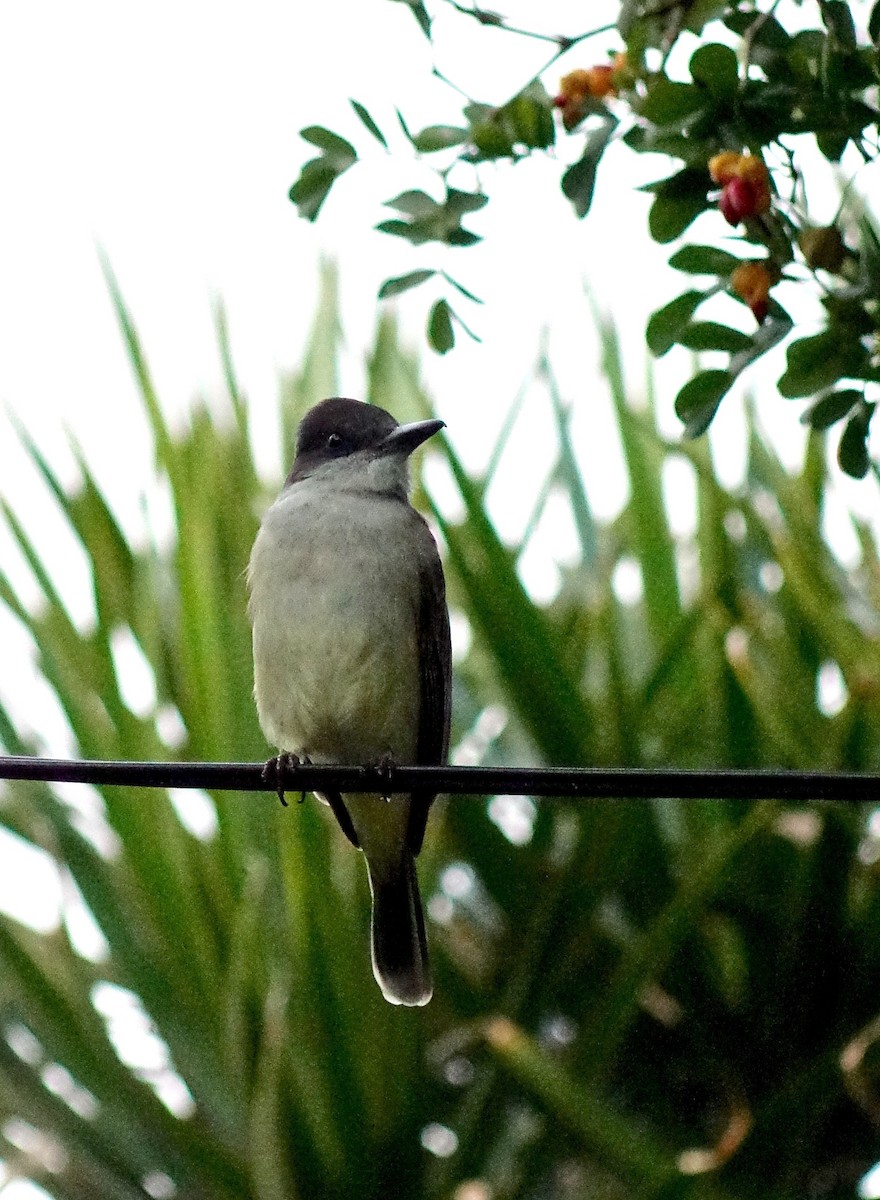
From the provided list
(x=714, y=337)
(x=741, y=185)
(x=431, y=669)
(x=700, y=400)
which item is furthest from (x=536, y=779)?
(x=431, y=669)

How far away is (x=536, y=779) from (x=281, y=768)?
3.73 ft

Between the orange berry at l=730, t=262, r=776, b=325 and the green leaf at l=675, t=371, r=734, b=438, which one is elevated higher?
the orange berry at l=730, t=262, r=776, b=325

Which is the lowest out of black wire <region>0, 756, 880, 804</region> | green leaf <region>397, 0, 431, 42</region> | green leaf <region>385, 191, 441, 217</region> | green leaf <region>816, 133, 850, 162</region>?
black wire <region>0, 756, 880, 804</region>

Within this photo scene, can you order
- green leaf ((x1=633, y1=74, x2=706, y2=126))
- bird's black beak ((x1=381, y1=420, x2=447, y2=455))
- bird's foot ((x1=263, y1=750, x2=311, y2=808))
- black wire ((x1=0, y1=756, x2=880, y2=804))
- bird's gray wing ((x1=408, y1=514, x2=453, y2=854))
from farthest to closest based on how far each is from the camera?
bird's black beak ((x1=381, y1=420, x2=447, y2=455))
bird's gray wing ((x1=408, y1=514, x2=453, y2=854))
bird's foot ((x1=263, y1=750, x2=311, y2=808))
green leaf ((x1=633, y1=74, x2=706, y2=126))
black wire ((x1=0, y1=756, x2=880, y2=804))

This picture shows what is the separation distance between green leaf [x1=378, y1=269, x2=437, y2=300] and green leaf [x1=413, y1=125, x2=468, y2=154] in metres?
0.22

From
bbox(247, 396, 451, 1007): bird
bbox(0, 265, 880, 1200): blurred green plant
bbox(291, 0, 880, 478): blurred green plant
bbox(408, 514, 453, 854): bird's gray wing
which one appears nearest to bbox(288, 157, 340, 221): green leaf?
bbox(291, 0, 880, 478): blurred green plant

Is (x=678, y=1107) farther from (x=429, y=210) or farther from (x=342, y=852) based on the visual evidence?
(x=429, y=210)

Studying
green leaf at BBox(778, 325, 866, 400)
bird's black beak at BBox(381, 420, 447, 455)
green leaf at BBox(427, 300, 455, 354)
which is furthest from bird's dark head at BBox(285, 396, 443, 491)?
green leaf at BBox(778, 325, 866, 400)

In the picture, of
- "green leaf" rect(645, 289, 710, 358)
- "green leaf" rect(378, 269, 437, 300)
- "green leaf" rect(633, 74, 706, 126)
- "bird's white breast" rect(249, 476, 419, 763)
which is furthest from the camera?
"bird's white breast" rect(249, 476, 419, 763)

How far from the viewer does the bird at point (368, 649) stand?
4.57m

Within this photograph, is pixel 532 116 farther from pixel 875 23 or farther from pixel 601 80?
pixel 875 23

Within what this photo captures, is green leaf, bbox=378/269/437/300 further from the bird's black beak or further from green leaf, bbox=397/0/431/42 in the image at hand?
the bird's black beak

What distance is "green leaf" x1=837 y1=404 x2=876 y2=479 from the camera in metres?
2.98

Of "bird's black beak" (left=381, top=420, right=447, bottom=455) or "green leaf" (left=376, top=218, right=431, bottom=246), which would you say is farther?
"bird's black beak" (left=381, top=420, right=447, bottom=455)
